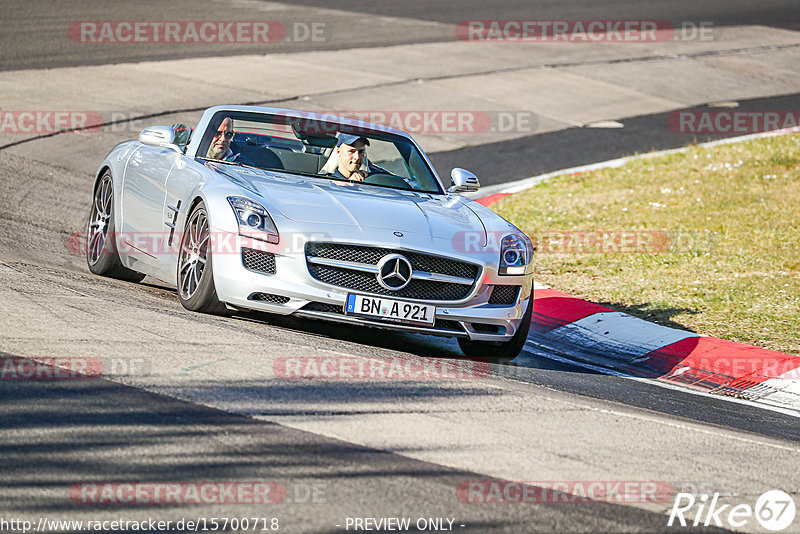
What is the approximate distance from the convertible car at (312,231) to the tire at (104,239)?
0.02 meters

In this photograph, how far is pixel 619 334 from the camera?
30.8 feet

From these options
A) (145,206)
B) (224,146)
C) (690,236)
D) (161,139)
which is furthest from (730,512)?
(690,236)

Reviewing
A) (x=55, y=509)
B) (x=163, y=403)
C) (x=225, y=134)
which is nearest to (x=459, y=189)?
(x=225, y=134)

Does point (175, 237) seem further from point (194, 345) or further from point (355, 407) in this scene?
point (355, 407)

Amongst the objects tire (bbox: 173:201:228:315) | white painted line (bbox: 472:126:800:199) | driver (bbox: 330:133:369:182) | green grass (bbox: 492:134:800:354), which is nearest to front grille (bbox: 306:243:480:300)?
Answer: tire (bbox: 173:201:228:315)

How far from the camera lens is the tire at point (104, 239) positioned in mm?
8938

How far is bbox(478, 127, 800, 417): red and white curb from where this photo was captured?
8211 millimetres

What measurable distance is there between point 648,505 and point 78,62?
55.6ft

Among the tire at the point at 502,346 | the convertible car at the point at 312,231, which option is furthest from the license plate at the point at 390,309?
the tire at the point at 502,346

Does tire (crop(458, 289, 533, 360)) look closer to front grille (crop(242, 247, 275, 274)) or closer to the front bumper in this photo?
the front bumper

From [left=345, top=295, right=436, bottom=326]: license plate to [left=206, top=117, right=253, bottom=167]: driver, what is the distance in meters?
1.77

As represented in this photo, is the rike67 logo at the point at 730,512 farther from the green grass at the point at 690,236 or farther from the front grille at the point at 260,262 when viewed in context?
the green grass at the point at 690,236

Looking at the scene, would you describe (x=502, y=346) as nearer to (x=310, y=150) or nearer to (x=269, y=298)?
(x=269, y=298)

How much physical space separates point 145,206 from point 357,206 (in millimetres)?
1885
